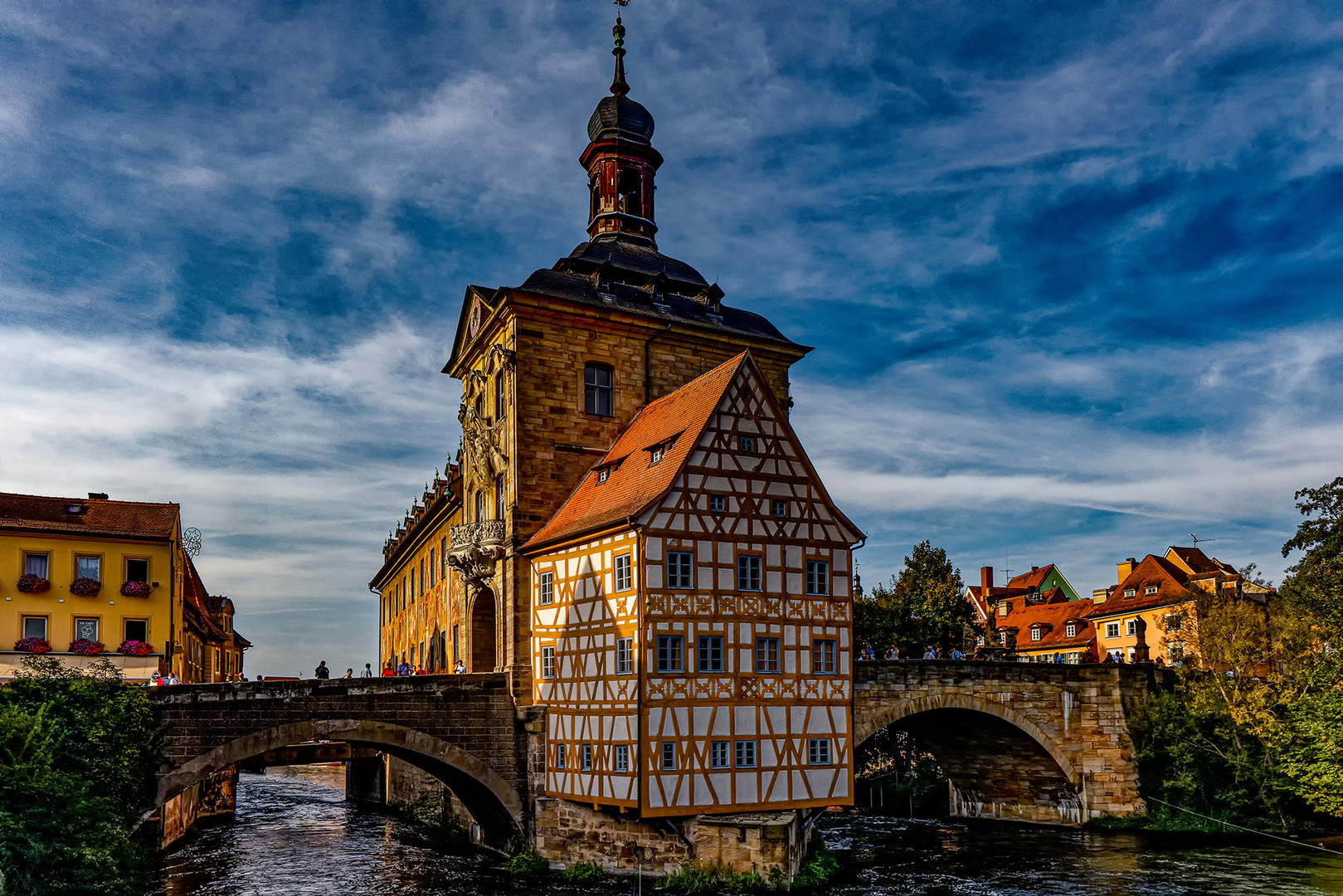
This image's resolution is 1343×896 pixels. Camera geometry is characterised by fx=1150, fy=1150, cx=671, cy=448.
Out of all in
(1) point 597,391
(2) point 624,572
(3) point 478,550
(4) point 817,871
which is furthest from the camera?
(1) point 597,391

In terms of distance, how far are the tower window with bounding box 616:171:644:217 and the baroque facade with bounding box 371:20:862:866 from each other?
4.37 m

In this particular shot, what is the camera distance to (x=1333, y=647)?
1340 inches

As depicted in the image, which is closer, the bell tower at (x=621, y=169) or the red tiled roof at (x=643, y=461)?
the red tiled roof at (x=643, y=461)

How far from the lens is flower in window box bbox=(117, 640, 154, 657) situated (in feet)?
113

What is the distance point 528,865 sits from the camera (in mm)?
28516

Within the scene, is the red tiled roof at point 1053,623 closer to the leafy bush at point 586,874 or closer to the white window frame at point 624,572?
the leafy bush at point 586,874

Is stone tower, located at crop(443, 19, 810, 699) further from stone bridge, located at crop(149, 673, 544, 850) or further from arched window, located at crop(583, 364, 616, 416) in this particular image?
stone bridge, located at crop(149, 673, 544, 850)

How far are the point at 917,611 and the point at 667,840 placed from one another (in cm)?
2470

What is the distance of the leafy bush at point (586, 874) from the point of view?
89.4 feet

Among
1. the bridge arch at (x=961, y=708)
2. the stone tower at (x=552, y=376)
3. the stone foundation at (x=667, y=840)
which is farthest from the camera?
the bridge arch at (x=961, y=708)

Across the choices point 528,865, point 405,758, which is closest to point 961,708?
point 528,865

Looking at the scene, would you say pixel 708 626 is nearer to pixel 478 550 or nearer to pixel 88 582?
pixel 478 550

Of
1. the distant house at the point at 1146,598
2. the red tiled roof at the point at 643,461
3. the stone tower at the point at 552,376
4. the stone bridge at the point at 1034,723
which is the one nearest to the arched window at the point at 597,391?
→ the stone tower at the point at 552,376

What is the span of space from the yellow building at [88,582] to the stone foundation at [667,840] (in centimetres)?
1473
